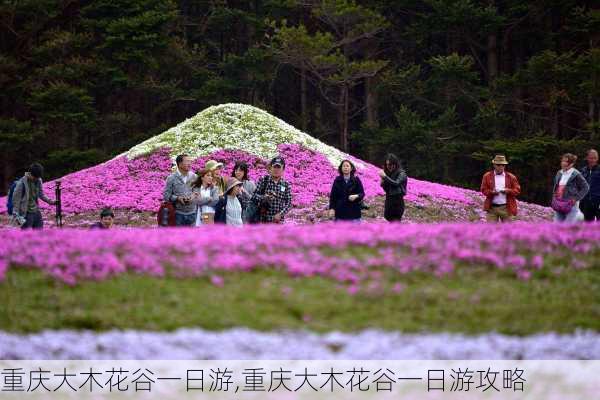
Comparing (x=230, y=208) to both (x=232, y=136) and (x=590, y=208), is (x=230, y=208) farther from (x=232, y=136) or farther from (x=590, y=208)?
(x=232, y=136)

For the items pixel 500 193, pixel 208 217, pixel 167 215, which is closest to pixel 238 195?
pixel 208 217

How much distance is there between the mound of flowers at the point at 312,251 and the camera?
26.2 feet

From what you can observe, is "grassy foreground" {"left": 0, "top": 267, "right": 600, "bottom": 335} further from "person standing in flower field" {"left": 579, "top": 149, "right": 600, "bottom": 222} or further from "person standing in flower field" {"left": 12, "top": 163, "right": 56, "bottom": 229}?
"person standing in flower field" {"left": 579, "top": 149, "right": 600, "bottom": 222}

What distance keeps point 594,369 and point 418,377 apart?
6.48ft

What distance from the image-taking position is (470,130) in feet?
118

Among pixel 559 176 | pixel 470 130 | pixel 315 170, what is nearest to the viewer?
pixel 559 176

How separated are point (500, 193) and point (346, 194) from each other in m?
3.20

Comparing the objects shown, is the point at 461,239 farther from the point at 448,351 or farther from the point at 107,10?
the point at 107,10

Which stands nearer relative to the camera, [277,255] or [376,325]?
[376,325]

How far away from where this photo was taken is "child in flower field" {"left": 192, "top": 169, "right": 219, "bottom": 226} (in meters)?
11.4

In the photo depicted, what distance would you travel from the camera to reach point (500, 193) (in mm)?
13227

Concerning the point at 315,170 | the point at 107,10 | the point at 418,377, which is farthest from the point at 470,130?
the point at 418,377

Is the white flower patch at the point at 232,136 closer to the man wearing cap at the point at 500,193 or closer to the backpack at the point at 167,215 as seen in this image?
Result: the man wearing cap at the point at 500,193

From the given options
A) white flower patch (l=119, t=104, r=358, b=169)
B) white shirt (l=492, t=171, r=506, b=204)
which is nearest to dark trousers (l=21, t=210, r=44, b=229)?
white shirt (l=492, t=171, r=506, b=204)
